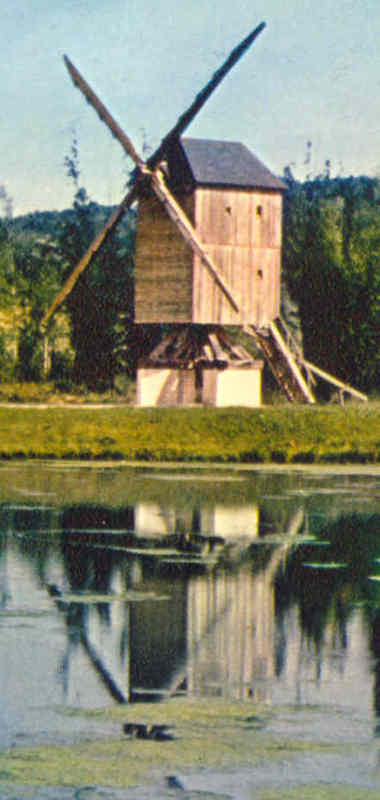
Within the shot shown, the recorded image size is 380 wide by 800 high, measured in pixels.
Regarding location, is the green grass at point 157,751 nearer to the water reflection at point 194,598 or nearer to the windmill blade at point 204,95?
the water reflection at point 194,598

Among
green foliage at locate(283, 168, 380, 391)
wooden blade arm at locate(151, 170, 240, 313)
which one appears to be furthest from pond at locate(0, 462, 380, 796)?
green foliage at locate(283, 168, 380, 391)

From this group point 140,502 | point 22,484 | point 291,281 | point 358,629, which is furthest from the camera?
point 291,281

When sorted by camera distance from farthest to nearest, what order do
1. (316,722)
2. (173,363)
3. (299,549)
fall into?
(173,363) → (299,549) → (316,722)

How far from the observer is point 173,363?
144 ft

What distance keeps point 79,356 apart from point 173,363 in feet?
23.4

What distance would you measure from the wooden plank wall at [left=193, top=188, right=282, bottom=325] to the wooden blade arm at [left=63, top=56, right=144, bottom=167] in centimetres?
248

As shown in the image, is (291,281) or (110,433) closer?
(110,433)

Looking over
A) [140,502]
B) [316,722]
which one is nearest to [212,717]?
[316,722]

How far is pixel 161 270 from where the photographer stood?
1714 inches

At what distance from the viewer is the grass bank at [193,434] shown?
3322 centimetres

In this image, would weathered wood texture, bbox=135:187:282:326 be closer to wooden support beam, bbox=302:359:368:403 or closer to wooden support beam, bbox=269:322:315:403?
wooden support beam, bbox=269:322:315:403

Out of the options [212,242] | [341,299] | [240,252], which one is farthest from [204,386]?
[341,299]

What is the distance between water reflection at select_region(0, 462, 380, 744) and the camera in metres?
11.3

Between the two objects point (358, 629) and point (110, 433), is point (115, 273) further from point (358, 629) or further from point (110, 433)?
point (358, 629)
